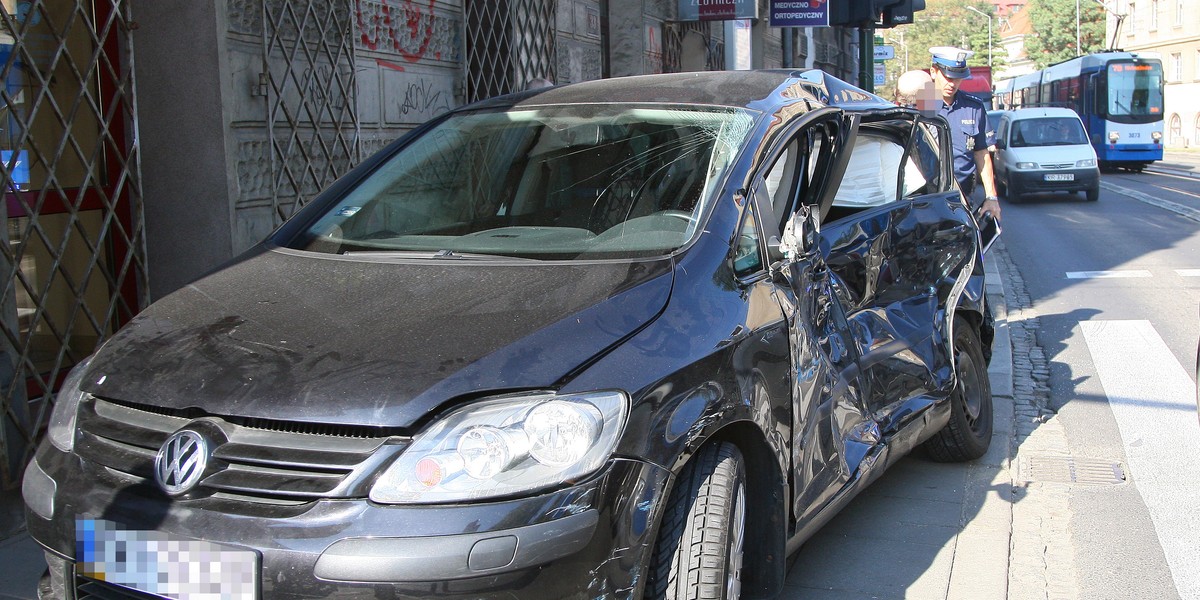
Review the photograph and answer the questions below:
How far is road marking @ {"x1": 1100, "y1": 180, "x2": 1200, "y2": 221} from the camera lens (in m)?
18.6

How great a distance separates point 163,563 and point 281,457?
0.35 m

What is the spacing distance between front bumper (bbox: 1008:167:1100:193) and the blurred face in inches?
596

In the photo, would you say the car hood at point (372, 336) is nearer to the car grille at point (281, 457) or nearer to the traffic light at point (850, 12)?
the car grille at point (281, 457)

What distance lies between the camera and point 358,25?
7.90 meters

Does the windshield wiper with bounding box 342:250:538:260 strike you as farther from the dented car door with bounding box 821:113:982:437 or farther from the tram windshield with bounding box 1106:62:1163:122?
the tram windshield with bounding box 1106:62:1163:122

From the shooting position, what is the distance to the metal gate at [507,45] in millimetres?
9844

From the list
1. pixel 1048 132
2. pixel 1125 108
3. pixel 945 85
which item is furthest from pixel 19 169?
pixel 1125 108

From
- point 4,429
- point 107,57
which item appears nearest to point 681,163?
point 4,429

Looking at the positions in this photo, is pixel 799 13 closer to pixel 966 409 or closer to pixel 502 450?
pixel 966 409

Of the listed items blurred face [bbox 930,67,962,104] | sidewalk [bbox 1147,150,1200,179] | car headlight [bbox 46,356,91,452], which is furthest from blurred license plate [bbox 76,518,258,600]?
sidewalk [bbox 1147,150,1200,179]

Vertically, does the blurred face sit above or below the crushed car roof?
above

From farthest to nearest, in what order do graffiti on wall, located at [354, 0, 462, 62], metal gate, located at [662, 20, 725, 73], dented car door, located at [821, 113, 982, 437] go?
metal gate, located at [662, 20, 725, 73] < graffiti on wall, located at [354, 0, 462, 62] < dented car door, located at [821, 113, 982, 437]

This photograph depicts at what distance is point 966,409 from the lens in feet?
17.2

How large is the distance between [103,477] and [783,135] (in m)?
2.27
